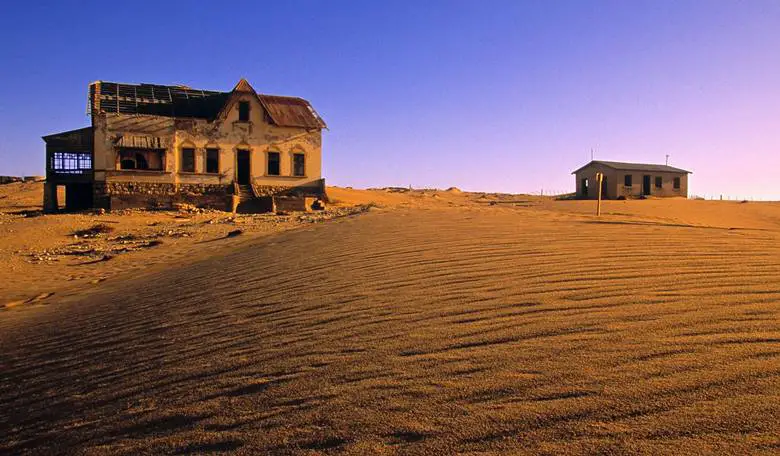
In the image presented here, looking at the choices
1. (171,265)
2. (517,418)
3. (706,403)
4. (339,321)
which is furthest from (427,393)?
(171,265)

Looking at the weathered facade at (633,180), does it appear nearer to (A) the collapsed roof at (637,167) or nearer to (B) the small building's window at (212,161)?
(A) the collapsed roof at (637,167)

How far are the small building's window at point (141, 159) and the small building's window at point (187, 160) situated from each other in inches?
38.6

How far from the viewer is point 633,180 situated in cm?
3919

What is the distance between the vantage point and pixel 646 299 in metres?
4.30

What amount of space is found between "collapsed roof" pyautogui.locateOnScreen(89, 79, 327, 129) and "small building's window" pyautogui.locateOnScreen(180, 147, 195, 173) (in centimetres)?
176

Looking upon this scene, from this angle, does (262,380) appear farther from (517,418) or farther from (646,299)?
(646,299)

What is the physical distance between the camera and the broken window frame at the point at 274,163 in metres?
29.4

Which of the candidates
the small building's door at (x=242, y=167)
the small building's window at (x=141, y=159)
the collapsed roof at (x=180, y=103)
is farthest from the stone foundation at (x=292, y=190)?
the small building's window at (x=141, y=159)

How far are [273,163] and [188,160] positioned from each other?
405 cm

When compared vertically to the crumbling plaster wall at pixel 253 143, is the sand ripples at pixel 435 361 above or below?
below

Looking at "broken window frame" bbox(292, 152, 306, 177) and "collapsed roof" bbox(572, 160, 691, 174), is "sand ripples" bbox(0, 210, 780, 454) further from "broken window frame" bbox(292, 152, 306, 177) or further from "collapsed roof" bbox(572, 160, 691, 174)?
"collapsed roof" bbox(572, 160, 691, 174)

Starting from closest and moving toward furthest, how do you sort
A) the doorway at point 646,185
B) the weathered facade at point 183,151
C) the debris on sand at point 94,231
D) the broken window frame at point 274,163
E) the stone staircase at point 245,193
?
the debris on sand at point 94,231, the weathered facade at point 183,151, the stone staircase at point 245,193, the broken window frame at point 274,163, the doorway at point 646,185

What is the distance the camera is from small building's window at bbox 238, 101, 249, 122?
94.3ft

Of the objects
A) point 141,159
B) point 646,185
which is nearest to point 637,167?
point 646,185
